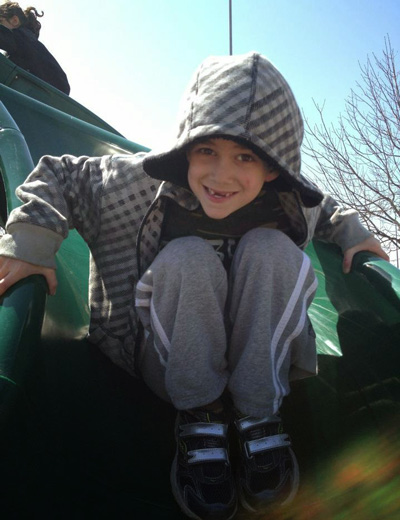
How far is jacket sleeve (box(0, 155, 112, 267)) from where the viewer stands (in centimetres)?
97

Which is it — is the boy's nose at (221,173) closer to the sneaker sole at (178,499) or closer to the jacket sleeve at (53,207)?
the jacket sleeve at (53,207)

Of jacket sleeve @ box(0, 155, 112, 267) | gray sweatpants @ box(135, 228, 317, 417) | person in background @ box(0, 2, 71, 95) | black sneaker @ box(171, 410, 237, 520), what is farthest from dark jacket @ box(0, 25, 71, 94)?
black sneaker @ box(171, 410, 237, 520)

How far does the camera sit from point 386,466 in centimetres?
116

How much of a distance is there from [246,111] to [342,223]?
1.73 feet

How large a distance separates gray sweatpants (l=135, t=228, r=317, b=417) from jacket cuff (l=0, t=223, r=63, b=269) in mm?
182

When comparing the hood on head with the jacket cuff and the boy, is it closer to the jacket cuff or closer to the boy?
the boy

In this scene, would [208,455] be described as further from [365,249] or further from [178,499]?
[365,249]

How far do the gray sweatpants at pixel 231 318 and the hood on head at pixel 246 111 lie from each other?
0.17 metres

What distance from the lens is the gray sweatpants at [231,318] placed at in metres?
0.94

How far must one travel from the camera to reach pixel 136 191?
121cm

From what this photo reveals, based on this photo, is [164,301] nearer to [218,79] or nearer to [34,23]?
[218,79]

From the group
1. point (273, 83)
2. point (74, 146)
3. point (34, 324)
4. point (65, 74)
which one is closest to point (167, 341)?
point (34, 324)

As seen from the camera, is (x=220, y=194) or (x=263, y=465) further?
(x=220, y=194)

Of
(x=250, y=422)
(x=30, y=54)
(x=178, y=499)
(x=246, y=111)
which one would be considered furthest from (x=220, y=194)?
(x=30, y=54)
